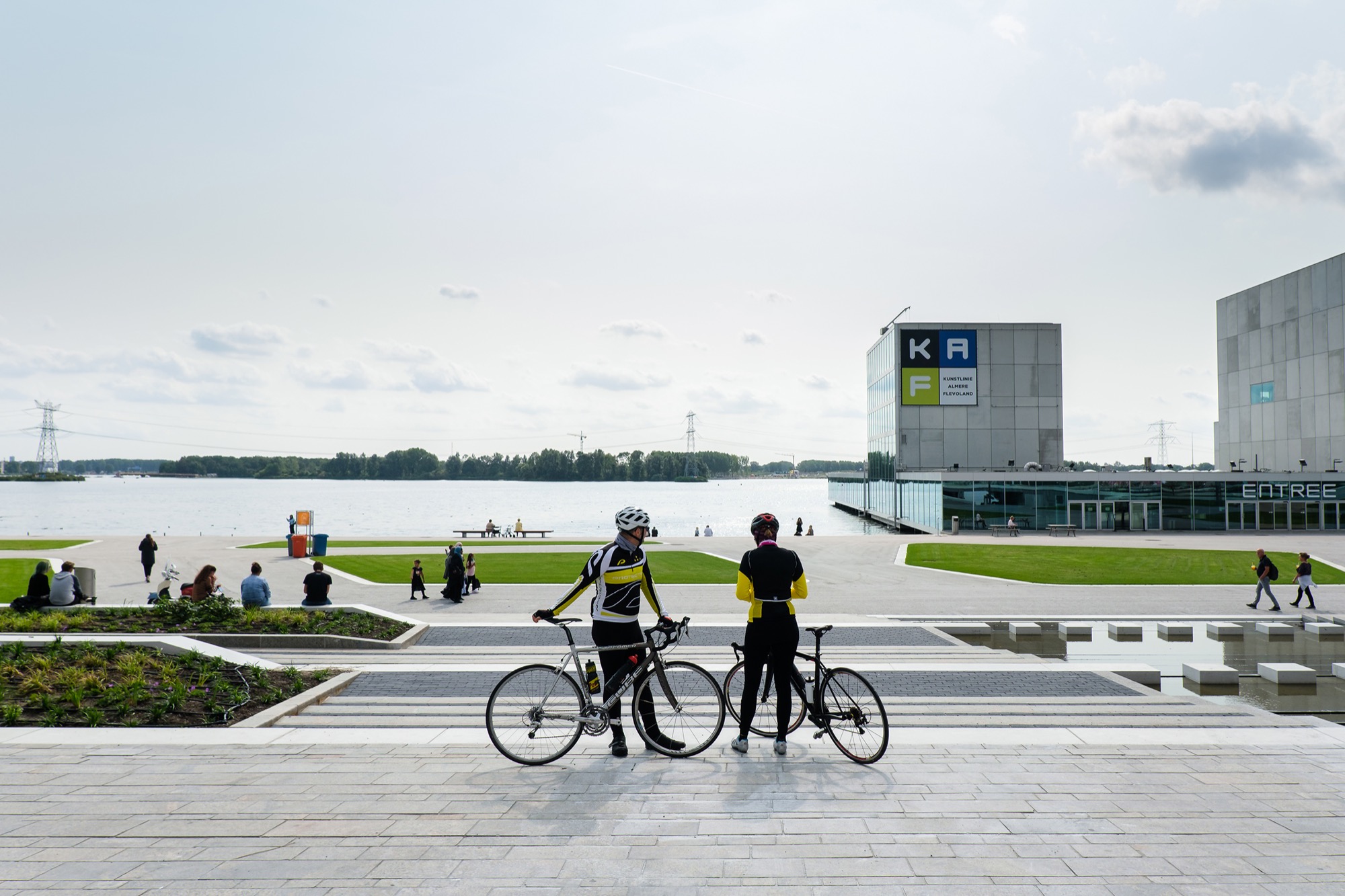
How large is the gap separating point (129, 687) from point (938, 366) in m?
65.2

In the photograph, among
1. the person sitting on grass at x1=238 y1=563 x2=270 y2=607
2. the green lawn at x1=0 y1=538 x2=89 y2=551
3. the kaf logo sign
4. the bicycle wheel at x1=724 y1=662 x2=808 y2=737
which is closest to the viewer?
the bicycle wheel at x1=724 y1=662 x2=808 y2=737

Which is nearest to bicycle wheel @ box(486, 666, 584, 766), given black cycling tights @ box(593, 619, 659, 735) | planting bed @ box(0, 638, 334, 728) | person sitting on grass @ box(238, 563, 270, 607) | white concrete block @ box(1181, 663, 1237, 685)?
black cycling tights @ box(593, 619, 659, 735)

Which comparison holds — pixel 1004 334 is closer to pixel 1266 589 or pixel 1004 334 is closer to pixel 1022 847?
pixel 1266 589

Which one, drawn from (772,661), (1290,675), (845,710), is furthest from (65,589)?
(1290,675)

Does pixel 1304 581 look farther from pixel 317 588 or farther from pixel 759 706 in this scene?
pixel 317 588

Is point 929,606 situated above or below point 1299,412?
below

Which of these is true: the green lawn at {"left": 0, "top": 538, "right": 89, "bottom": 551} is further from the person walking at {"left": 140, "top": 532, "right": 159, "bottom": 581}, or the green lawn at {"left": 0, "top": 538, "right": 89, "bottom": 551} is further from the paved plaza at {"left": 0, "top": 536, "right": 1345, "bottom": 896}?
the paved plaza at {"left": 0, "top": 536, "right": 1345, "bottom": 896}

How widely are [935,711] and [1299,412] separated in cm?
7112

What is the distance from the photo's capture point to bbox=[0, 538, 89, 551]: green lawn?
1398 inches

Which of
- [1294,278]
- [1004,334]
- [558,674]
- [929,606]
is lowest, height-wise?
[929,606]

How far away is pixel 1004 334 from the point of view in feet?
218

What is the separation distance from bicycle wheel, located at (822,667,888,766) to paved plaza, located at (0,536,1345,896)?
226mm

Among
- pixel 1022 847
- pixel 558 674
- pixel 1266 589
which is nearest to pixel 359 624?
pixel 558 674

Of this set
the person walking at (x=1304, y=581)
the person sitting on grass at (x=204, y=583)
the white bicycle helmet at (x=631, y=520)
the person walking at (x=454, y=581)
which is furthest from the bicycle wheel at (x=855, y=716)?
the person walking at (x=1304, y=581)
